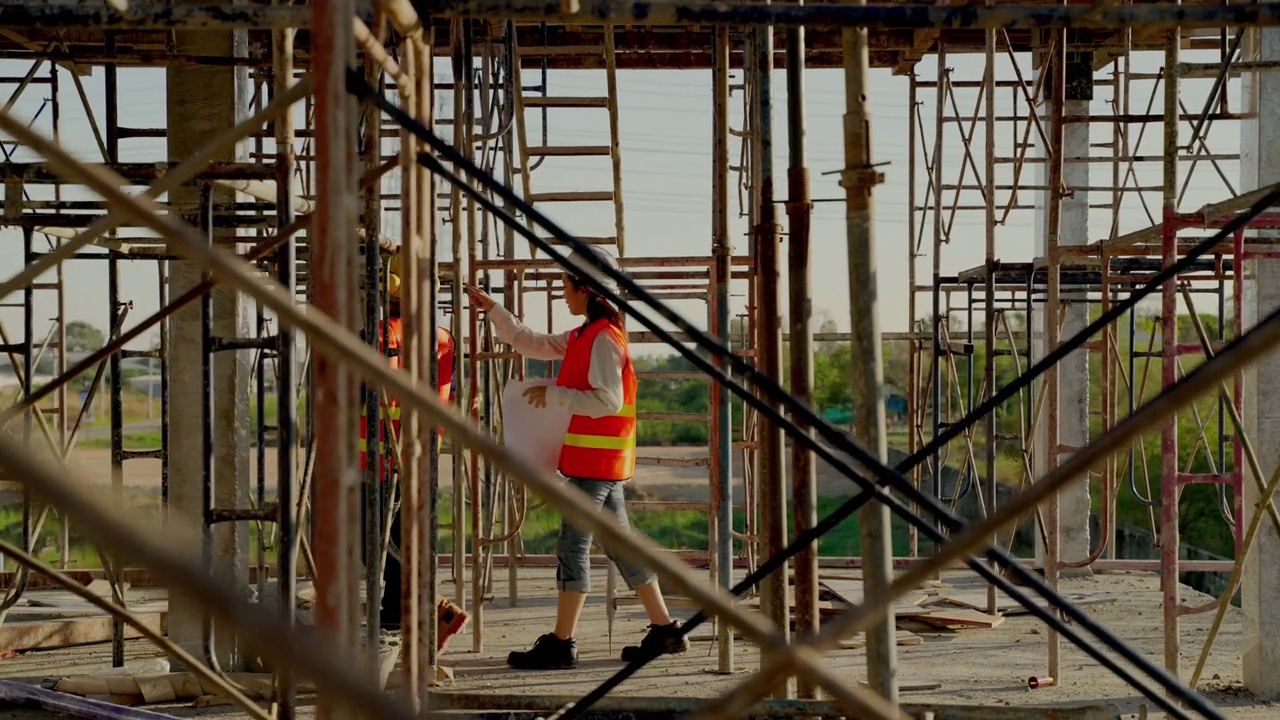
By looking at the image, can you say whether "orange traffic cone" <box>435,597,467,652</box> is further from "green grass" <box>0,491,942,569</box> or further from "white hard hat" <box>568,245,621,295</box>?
"green grass" <box>0,491,942,569</box>

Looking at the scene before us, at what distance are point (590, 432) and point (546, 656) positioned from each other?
147 cm

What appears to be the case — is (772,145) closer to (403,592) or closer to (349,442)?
(403,592)

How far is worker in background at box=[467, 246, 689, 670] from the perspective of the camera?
25.8ft

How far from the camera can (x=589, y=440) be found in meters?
8.04

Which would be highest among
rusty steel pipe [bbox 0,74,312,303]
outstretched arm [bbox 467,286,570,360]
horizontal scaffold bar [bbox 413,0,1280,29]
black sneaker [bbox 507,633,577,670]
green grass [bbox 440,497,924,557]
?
horizontal scaffold bar [bbox 413,0,1280,29]

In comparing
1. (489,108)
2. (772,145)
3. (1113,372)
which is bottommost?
(1113,372)

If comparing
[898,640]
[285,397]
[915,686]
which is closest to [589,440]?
[915,686]

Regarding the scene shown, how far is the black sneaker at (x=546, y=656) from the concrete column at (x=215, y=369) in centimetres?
171

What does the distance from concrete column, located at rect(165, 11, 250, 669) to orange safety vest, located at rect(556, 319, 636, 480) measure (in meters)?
1.92

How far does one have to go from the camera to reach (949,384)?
12305 mm

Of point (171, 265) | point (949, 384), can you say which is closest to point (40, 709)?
point (171, 265)

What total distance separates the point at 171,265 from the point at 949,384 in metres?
7.22

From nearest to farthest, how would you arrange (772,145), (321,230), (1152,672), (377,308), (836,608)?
1. (321,230)
2. (1152,672)
3. (377,308)
4. (772,145)
5. (836,608)

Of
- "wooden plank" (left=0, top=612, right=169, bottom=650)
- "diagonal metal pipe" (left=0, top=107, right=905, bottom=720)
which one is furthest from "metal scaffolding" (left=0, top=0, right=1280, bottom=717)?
"wooden plank" (left=0, top=612, right=169, bottom=650)
